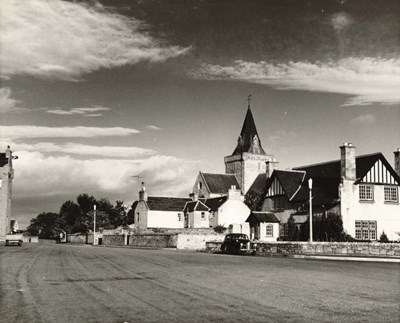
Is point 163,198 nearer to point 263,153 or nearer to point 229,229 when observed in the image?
point 229,229

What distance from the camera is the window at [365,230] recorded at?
152ft

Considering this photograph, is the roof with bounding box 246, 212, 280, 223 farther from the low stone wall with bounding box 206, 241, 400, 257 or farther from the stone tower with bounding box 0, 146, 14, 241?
the stone tower with bounding box 0, 146, 14, 241

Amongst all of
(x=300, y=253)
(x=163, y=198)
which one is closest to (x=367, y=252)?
(x=300, y=253)

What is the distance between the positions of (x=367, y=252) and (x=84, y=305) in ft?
84.6

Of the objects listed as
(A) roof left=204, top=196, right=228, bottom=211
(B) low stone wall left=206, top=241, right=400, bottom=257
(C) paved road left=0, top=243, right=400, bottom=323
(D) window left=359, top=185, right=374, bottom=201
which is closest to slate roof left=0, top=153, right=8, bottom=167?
(A) roof left=204, top=196, right=228, bottom=211

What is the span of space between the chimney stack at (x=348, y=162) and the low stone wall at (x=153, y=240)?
55.5ft

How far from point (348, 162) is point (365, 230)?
6.45 m

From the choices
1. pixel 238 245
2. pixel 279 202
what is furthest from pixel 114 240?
pixel 238 245

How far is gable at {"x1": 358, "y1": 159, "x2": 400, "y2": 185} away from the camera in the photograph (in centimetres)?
4710

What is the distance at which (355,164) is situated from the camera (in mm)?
47938

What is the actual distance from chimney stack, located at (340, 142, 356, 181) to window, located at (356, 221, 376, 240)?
13.9ft

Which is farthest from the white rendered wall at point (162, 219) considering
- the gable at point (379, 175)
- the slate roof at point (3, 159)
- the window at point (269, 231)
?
the gable at point (379, 175)

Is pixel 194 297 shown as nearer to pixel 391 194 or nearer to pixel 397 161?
pixel 391 194

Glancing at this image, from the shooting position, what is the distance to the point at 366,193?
47000 millimetres
